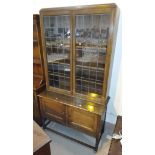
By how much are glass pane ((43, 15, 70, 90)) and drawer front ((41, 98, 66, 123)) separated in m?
0.27

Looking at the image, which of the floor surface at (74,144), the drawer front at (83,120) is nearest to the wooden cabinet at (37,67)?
the floor surface at (74,144)

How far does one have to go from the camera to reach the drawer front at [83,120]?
6.36 ft

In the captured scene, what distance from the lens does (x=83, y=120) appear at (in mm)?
2027

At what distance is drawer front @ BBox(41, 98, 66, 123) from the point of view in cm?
216

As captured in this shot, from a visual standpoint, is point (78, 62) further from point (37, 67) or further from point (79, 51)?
point (37, 67)

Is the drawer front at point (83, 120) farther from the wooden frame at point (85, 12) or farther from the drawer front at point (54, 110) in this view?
the wooden frame at point (85, 12)

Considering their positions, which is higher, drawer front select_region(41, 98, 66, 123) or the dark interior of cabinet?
the dark interior of cabinet

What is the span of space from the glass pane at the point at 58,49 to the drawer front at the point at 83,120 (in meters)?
0.38

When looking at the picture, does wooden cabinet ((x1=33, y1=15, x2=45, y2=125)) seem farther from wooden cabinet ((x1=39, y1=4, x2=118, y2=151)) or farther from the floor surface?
the floor surface

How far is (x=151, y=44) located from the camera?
435 millimetres

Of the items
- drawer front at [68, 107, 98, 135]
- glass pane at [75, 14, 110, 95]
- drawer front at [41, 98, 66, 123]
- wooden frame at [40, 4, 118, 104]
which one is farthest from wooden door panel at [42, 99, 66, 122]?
glass pane at [75, 14, 110, 95]
